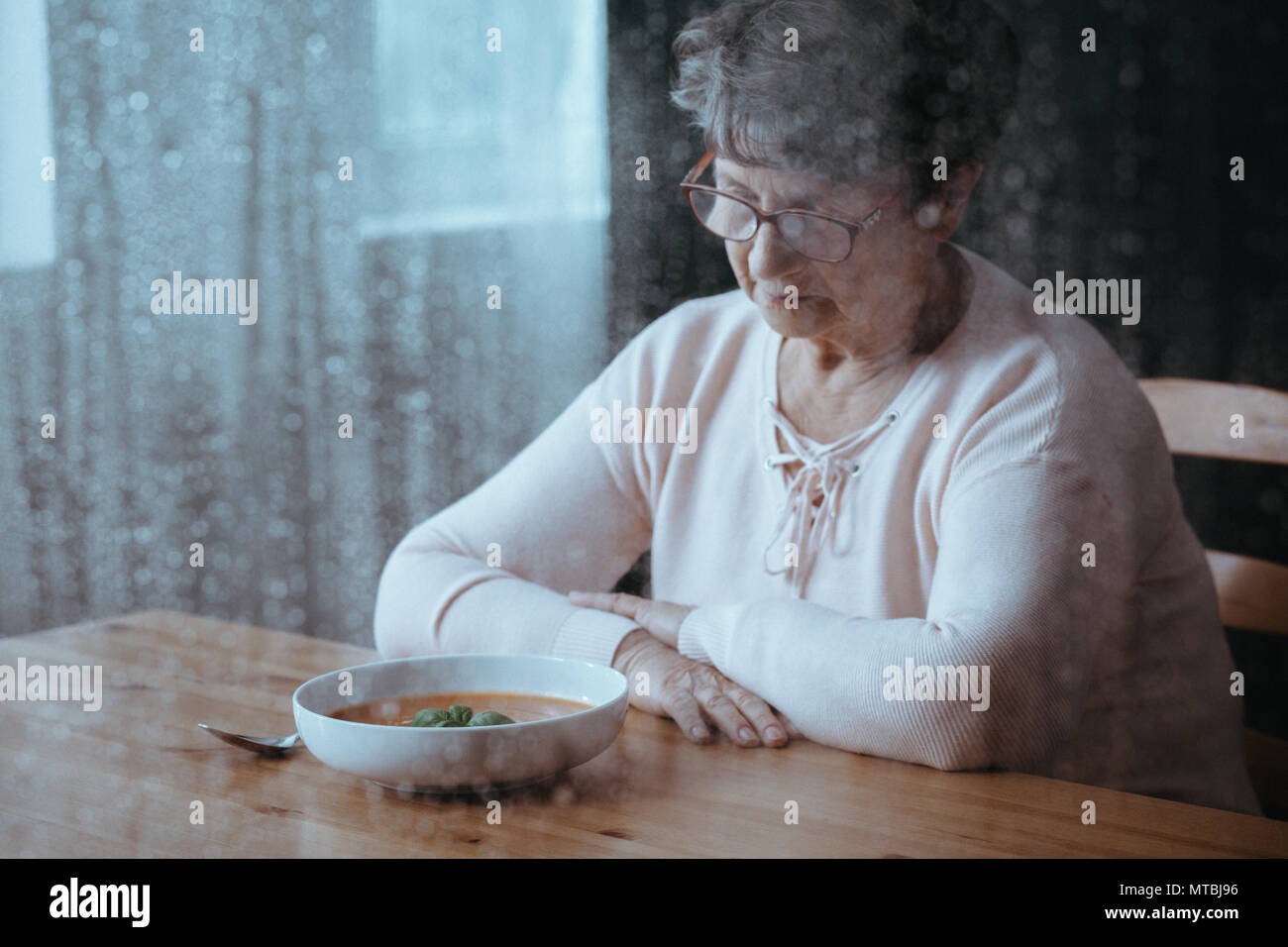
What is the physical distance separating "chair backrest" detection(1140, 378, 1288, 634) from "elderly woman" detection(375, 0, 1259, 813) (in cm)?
6

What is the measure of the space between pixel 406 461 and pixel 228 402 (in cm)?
13

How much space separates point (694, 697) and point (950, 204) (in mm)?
375

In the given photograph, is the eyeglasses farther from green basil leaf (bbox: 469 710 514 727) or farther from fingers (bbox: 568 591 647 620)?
green basil leaf (bbox: 469 710 514 727)

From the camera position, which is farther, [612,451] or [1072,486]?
[612,451]

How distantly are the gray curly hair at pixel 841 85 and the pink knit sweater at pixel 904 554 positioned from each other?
0.11m

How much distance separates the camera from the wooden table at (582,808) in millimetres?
461

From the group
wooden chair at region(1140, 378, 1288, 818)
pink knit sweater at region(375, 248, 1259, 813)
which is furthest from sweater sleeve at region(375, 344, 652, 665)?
wooden chair at region(1140, 378, 1288, 818)

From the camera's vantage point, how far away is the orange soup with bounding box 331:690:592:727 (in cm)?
54

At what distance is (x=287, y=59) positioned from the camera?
65 centimetres

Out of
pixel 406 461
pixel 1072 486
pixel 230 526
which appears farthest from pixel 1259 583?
pixel 230 526

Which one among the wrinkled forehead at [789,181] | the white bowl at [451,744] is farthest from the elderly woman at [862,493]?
the white bowl at [451,744]

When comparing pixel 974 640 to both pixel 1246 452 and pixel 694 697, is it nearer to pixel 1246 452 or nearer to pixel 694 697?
pixel 694 697
